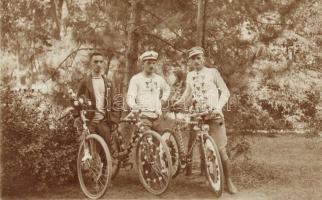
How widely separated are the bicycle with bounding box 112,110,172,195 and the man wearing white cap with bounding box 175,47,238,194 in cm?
71

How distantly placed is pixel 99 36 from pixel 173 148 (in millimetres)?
4037

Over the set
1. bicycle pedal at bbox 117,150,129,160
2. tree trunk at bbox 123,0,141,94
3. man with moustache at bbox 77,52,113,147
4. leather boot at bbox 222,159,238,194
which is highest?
tree trunk at bbox 123,0,141,94

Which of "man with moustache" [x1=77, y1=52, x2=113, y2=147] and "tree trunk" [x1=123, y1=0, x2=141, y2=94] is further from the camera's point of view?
"tree trunk" [x1=123, y1=0, x2=141, y2=94]

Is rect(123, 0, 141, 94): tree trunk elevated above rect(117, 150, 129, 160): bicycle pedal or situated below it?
above

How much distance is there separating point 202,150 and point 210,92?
0.75 meters

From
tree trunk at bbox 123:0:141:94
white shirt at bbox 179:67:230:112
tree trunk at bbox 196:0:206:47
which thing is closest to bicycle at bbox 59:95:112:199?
white shirt at bbox 179:67:230:112

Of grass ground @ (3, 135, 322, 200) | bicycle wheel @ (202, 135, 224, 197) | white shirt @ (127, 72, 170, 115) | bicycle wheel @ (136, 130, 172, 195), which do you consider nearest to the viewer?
bicycle wheel @ (202, 135, 224, 197)

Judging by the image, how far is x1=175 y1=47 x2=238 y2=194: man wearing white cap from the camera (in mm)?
6414

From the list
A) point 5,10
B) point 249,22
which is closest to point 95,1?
point 5,10

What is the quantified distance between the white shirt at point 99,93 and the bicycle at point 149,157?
0.36m

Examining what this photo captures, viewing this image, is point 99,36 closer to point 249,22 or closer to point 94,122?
point 249,22

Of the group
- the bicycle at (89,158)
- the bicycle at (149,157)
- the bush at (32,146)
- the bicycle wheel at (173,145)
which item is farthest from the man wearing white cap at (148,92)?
the bush at (32,146)

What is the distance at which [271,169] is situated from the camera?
27.1ft

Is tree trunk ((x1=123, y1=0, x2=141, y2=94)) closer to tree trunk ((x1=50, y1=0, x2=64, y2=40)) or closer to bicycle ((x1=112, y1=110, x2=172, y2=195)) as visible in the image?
tree trunk ((x1=50, y1=0, x2=64, y2=40))
